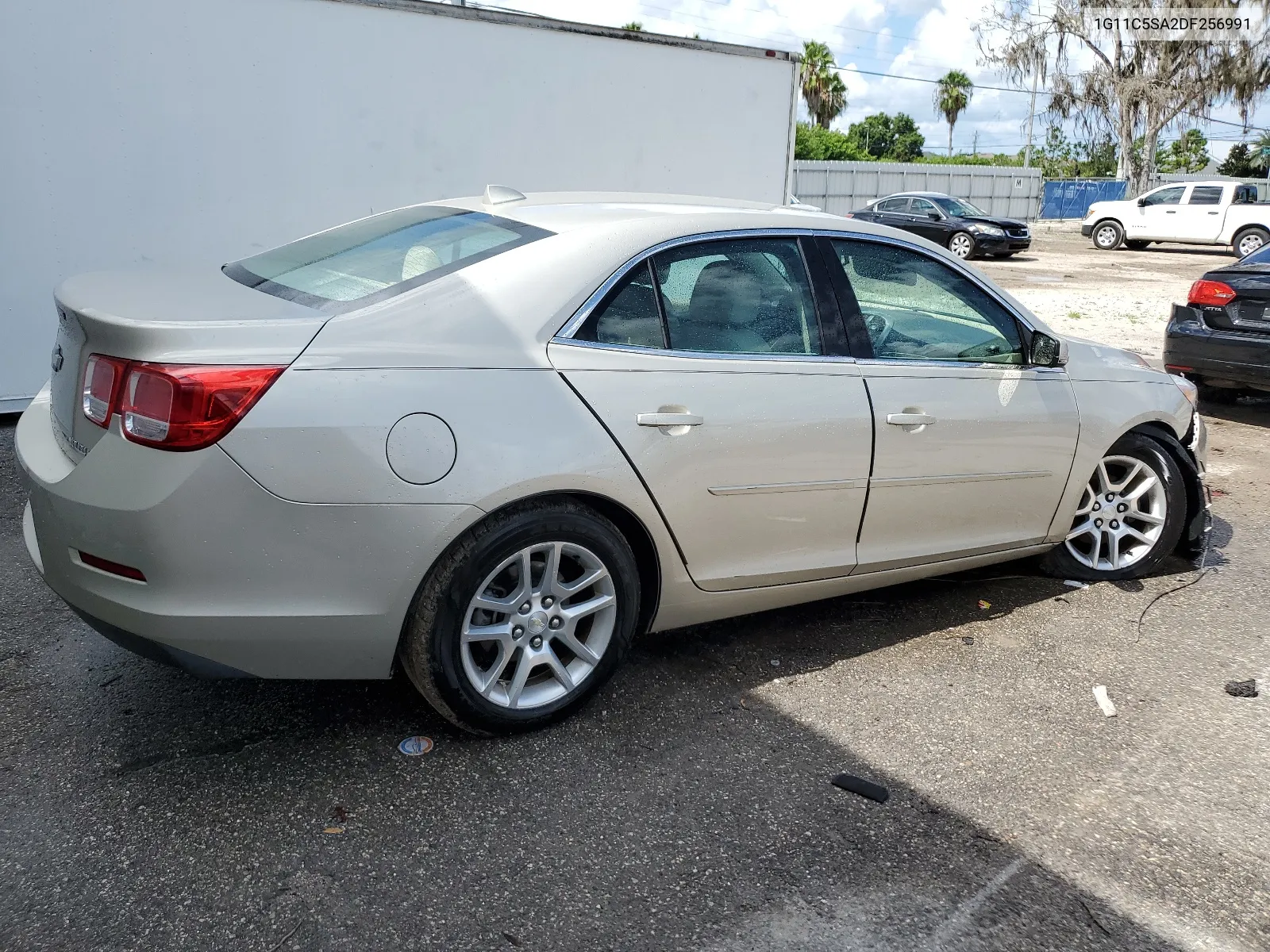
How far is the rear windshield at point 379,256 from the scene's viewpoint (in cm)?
311

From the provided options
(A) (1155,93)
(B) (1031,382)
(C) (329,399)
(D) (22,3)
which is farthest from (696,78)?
(A) (1155,93)

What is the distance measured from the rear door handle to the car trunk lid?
0.93m

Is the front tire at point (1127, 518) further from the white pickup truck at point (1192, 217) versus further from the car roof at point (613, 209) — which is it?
the white pickup truck at point (1192, 217)

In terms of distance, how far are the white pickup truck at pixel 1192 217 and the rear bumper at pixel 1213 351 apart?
1981 cm

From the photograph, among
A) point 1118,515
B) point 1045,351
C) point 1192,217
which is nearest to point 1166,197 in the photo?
point 1192,217

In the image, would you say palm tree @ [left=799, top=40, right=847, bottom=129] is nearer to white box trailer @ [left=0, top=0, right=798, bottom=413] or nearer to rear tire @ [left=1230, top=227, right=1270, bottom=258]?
rear tire @ [left=1230, top=227, right=1270, bottom=258]

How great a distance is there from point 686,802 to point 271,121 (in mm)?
5859

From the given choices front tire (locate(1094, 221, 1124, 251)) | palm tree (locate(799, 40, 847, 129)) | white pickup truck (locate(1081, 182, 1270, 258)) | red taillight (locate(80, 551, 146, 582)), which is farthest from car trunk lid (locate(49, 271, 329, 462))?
palm tree (locate(799, 40, 847, 129))

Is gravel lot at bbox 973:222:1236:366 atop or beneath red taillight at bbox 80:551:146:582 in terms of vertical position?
atop

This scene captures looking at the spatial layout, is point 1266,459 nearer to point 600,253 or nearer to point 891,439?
point 891,439

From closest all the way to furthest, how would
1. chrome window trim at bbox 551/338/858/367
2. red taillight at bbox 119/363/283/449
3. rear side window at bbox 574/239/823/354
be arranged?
red taillight at bbox 119/363/283/449 < chrome window trim at bbox 551/338/858/367 < rear side window at bbox 574/239/823/354

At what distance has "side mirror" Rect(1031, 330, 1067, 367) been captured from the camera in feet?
13.3

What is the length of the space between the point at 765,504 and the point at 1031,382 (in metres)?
1.34

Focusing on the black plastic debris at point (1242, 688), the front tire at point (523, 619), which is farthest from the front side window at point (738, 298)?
the black plastic debris at point (1242, 688)
